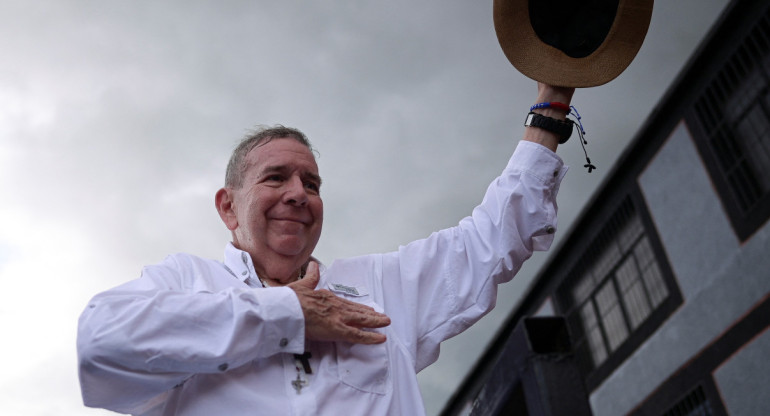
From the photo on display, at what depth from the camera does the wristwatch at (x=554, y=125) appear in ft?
7.23

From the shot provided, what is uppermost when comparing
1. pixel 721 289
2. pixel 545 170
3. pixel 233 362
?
pixel 721 289

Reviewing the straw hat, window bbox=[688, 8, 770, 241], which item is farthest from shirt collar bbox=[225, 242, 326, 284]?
window bbox=[688, 8, 770, 241]

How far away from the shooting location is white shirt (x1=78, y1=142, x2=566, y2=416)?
1.59 m

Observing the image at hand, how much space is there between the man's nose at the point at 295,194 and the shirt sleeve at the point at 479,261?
1.23ft

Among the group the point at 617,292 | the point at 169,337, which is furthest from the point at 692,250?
the point at 169,337

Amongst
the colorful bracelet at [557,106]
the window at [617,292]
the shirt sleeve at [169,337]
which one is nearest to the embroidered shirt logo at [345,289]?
the shirt sleeve at [169,337]

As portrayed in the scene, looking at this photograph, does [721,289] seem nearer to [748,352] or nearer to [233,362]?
[748,352]

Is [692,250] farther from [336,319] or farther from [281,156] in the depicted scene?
[336,319]

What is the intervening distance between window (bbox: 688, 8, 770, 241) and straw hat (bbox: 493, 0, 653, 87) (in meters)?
7.73

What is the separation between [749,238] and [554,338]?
8.96 m

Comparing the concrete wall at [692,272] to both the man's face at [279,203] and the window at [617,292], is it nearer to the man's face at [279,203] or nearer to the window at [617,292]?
the window at [617,292]

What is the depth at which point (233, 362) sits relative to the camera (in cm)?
162

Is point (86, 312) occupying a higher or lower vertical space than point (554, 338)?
higher

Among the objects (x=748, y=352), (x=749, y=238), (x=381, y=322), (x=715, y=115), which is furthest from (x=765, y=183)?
(x=381, y=322)
